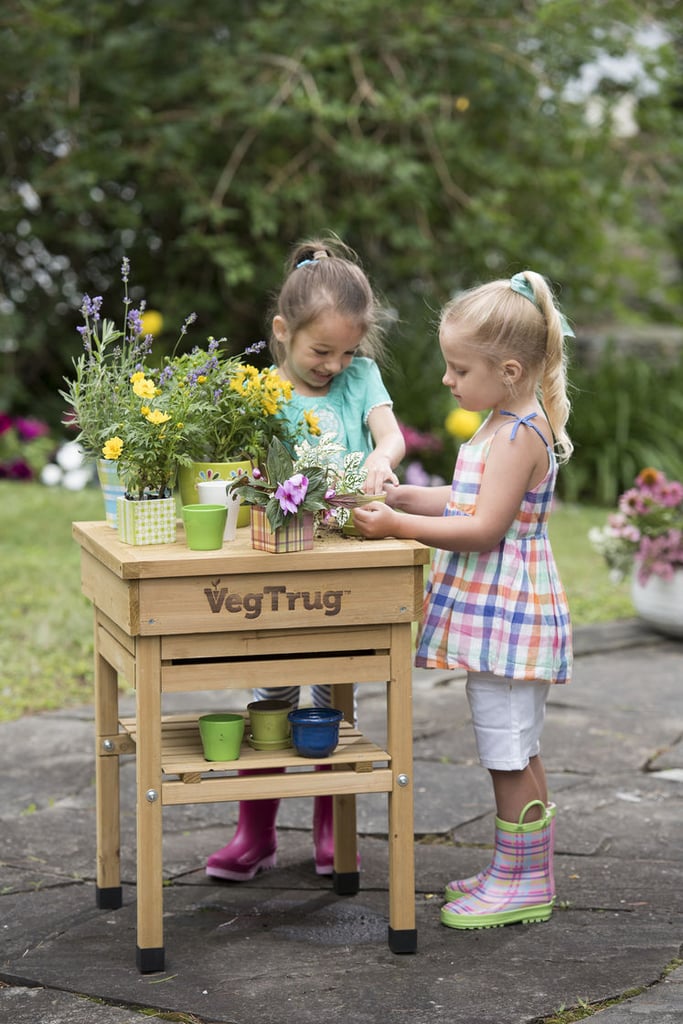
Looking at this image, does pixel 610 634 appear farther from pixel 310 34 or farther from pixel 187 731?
pixel 310 34

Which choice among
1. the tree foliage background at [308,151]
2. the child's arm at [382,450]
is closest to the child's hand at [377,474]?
the child's arm at [382,450]

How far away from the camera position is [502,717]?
2980 millimetres

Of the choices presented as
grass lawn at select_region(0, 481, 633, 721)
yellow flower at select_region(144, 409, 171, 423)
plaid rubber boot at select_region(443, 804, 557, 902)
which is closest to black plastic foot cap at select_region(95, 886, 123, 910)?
plaid rubber boot at select_region(443, 804, 557, 902)

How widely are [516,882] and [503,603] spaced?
63 centimetres

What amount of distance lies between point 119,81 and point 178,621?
6670 millimetres

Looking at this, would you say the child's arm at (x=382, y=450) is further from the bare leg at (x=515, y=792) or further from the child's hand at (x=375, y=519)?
the bare leg at (x=515, y=792)

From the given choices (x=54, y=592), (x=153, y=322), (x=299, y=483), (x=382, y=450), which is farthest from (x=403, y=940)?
(x=153, y=322)

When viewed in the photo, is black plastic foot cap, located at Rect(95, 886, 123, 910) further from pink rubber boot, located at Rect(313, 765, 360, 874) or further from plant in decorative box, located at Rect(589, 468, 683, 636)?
plant in decorative box, located at Rect(589, 468, 683, 636)

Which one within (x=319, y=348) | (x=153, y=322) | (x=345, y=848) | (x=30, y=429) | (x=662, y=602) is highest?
(x=153, y=322)

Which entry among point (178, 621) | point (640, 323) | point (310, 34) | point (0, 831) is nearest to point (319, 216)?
point (310, 34)

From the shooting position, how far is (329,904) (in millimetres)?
3131

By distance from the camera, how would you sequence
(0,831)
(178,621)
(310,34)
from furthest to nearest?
(310,34), (0,831), (178,621)

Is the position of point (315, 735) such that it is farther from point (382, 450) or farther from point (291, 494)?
point (382, 450)

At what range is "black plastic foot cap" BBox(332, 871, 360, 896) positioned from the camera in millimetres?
3188
